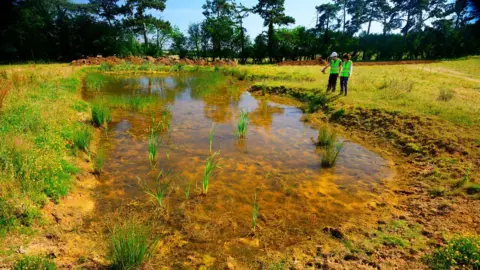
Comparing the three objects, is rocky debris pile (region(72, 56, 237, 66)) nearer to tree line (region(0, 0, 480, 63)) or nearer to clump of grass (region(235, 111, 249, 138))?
tree line (region(0, 0, 480, 63))

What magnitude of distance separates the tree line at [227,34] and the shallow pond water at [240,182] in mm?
29177

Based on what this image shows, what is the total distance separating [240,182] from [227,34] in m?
38.6

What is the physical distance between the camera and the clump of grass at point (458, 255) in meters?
3.08

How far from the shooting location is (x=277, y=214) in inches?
177

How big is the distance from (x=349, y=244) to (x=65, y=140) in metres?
5.80

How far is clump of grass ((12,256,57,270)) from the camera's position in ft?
9.11

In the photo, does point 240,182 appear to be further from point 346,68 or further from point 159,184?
point 346,68

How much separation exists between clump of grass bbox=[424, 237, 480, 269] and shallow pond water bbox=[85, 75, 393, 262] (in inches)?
50.3

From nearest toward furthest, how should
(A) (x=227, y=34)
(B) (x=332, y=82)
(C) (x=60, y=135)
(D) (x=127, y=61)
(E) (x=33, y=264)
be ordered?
(E) (x=33, y=264), (C) (x=60, y=135), (B) (x=332, y=82), (D) (x=127, y=61), (A) (x=227, y=34)

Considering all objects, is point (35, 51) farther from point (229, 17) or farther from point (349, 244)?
point (349, 244)

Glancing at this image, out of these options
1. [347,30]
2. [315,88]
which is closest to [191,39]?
[347,30]

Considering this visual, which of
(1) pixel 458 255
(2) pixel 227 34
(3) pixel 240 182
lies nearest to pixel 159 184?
(3) pixel 240 182

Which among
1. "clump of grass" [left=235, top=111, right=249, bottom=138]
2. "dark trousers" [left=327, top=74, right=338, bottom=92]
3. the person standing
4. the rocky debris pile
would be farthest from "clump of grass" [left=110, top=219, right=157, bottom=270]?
the rocky debris pile

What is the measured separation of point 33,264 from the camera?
281 centimetres
